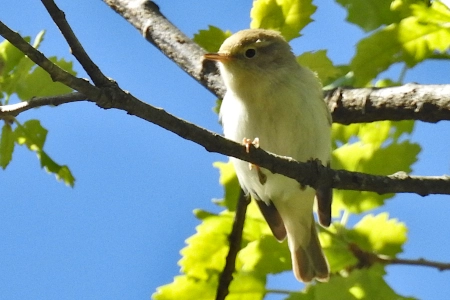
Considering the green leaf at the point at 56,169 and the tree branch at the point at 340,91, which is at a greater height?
the tree branch at the point at 340,91

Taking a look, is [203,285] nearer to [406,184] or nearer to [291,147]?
[406,184]

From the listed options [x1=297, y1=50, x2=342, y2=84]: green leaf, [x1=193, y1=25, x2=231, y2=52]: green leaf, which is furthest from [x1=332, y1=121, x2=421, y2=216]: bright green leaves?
[x1=193, y1=25, x2=231, y2=52]: green leaf

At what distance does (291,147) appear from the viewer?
250 centimetres

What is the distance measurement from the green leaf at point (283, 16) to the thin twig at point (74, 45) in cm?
91

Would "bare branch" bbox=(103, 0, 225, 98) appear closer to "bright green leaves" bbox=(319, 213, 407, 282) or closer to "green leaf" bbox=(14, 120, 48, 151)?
"green leaf" bbox=(14, 120, 48, 151)

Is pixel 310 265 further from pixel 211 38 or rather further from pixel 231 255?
pixel 211 38

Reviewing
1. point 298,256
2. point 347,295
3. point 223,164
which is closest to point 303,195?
point 298,256

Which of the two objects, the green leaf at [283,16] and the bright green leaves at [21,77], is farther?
the green leaf at [283,16]

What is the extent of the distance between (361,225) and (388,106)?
0.42 m

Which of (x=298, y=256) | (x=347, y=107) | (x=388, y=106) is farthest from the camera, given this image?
(x=298, y=256)

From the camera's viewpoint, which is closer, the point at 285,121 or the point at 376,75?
the point at 376,75

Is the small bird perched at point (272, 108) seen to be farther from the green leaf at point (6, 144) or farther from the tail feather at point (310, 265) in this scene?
the green leaf at point (6, 144)

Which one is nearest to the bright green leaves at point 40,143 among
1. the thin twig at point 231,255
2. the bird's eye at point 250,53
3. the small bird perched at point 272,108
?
the thin twig at point 231,255

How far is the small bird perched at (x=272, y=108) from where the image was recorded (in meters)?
2.43
